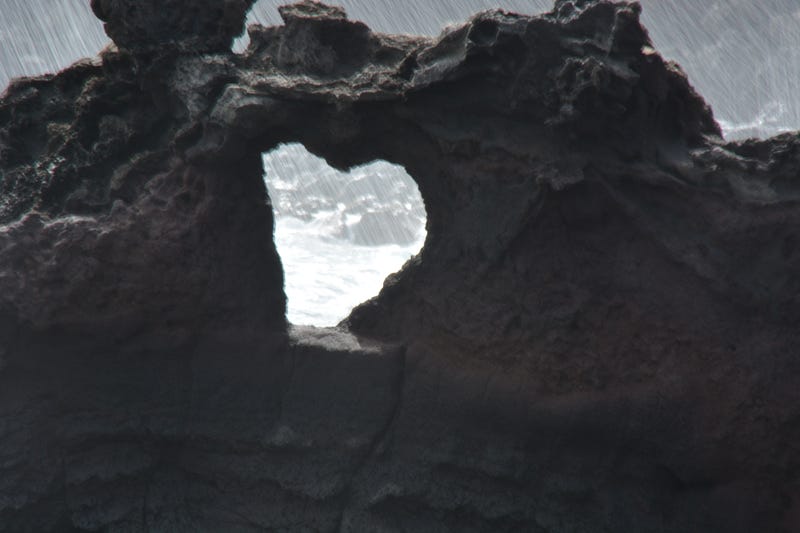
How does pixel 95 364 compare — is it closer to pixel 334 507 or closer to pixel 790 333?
pixel 334 507

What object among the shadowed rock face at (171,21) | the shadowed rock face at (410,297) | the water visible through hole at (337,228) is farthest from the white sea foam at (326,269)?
the shadowed rock face at (171,21)

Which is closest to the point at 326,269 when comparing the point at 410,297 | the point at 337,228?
the point at 337,228

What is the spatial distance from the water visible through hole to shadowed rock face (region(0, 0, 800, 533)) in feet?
17.2

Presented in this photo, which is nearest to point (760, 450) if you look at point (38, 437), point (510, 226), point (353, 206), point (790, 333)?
point (790, 333)

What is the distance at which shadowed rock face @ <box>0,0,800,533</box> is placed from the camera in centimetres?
313

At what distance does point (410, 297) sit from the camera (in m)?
3.67

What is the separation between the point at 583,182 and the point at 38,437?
6.97ft

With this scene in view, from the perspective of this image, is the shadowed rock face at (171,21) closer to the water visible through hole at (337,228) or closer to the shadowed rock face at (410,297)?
the shadowed rock face at (410,297)

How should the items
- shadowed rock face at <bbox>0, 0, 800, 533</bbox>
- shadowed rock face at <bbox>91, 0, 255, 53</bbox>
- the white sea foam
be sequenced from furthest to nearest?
the white sea foam → shadowed rock face at <bbox>91, 0, 255, 53</bbox> → shadowed rock face at <bbox>0, 0, 800, 533</bbox>

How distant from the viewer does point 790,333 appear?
3.11 m

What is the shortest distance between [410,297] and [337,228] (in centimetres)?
773

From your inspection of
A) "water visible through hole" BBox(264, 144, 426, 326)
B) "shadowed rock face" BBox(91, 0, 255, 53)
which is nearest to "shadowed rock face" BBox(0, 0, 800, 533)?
"shadowed rock face" BBox(91, 0, 255, 53)

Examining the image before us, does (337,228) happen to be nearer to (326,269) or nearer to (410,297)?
(326,269)

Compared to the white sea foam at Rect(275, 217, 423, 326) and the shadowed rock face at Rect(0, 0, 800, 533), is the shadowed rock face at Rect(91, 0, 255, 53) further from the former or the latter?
the white sea foam at Rect(275, 217, 423, 326)
